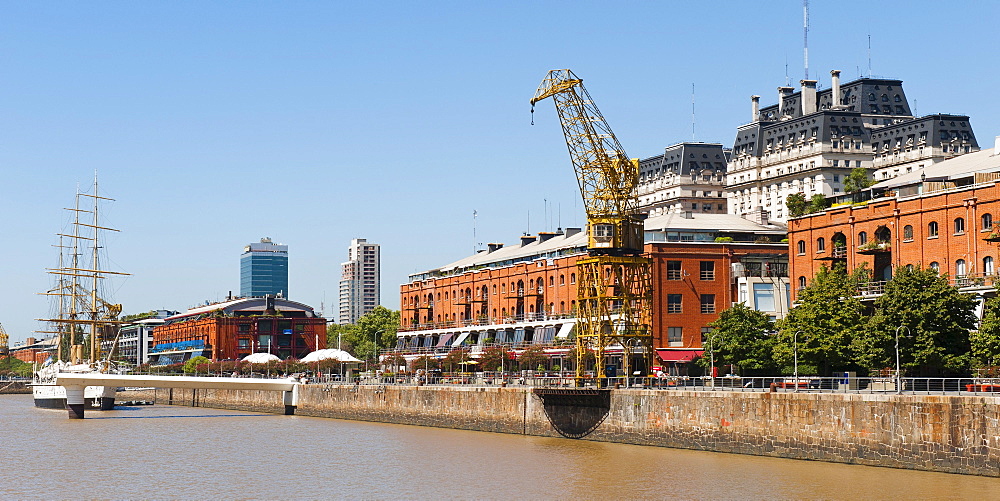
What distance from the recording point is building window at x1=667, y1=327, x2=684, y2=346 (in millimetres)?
109188

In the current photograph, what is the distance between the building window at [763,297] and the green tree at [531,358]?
19.8m

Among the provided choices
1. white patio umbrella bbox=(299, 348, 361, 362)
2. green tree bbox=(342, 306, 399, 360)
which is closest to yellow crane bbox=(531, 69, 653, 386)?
white patio umbrella bbox=(299, 348, 361, 362)

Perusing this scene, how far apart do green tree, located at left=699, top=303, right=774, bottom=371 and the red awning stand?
13.7m

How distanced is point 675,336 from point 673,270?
5.77m

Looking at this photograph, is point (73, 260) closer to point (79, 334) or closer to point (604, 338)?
point (79, 334)

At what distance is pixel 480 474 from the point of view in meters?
63.7

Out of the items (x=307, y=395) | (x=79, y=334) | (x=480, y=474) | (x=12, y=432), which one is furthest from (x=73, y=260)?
(x=480, y=474)

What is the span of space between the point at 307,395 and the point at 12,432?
30.2m

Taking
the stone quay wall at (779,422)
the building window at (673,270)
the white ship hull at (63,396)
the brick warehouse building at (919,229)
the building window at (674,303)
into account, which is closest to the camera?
the stone quay wall at (779,422)

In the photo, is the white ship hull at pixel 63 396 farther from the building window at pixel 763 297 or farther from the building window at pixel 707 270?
the building window at pixel 763 297

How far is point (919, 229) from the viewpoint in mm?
88062

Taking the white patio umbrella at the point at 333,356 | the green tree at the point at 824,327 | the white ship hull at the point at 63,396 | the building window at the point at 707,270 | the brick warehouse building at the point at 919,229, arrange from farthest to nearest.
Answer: the white ship hull at the point at 63,396
the white patio umbrella at the point at 333,356
the building window at the point at 707,270
the brick warehouse building at the point at 919,229
the green tree at the point at 824,327

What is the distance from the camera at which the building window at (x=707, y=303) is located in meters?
111

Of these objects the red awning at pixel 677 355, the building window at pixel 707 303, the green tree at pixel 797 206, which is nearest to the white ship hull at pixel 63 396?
the red awning at pixel 677 355
